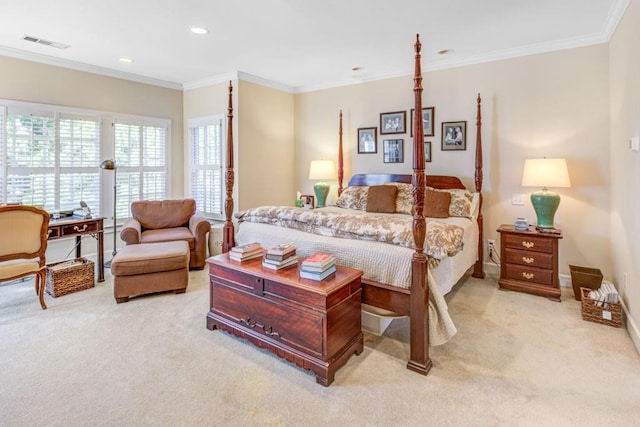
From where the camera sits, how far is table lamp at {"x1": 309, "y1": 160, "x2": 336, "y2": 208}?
204 inches

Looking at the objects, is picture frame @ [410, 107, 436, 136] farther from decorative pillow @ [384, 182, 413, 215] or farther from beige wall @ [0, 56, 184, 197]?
beige wall @ [0, 56, 184, 197]

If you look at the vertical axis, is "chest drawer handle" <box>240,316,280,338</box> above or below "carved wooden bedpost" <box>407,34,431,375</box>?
below

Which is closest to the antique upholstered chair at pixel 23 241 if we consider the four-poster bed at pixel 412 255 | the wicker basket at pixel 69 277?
the wicker basket at pixel 69 277

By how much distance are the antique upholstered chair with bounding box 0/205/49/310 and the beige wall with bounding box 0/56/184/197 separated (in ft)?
6.04

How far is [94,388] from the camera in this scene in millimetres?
2061

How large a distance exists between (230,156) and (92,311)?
1.90 m

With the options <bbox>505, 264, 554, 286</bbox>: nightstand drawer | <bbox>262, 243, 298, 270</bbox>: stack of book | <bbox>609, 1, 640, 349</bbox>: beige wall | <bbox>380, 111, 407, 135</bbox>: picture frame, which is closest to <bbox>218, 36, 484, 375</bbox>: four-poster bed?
<bbox>262, 243, 298, 270</bbox>: stack of book

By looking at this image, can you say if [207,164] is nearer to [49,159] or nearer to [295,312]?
[49,159]

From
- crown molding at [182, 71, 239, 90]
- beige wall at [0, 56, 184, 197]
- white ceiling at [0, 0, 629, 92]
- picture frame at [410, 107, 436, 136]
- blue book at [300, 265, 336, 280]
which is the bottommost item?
blue book at [300, 265, 336, 280]

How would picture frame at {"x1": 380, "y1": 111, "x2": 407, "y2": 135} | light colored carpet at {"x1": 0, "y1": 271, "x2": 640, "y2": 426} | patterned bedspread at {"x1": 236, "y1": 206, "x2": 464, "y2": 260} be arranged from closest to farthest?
light colored carpet at {"x1": 0, "y1": 271, "x2": 640, "y2": 426} < patterned bedspread at {"x1": 236, "y1": 206, "x2": 464, "y2": 260} < picture frame at {"x1": 380, "y1": 111, "x2": 407, "y2": 135}

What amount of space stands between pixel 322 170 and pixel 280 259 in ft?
9.58

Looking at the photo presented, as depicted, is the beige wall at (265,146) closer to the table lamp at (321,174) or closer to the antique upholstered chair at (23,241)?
the table lamp at (321,174)

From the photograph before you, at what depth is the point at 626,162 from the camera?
113 inches

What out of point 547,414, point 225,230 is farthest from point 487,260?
point 225,230
